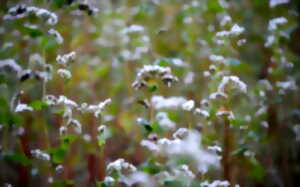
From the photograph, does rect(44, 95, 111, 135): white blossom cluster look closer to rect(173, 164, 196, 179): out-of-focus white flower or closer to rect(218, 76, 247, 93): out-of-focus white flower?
rect(173, 164, 196, 179): out-of-focus white flower

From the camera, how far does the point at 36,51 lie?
8.87 ft

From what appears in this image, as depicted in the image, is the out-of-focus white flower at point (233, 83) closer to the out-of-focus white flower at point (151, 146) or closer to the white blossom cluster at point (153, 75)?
the white blossom cluster at point (153, 75)

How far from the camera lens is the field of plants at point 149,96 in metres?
2.00

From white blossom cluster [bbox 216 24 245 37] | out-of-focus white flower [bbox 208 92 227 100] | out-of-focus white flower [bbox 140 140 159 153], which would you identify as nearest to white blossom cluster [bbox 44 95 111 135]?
out-of-focus white flower [bbox 140 140 159 153]

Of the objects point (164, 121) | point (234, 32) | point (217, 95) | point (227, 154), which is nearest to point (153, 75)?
point (164, 121)

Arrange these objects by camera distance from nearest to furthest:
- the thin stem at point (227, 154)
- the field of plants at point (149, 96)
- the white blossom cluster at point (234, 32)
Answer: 1. the field of plants at point (149, 96)
2. the white blossom cluster at point (234, 32)
3. the thin stem at point (227, 154)

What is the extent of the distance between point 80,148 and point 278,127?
5.10 ft

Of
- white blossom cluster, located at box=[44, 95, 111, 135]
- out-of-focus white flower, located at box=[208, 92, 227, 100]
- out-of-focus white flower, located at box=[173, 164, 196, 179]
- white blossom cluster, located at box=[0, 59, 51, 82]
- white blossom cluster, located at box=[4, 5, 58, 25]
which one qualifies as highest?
white blossom cluster, located at box=[4, 5, 58, 25]

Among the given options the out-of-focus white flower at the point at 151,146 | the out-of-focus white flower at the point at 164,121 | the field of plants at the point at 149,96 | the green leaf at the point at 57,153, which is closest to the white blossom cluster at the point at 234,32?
the field of plants at the point at 149,96

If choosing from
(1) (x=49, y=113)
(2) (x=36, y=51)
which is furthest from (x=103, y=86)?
(2) (x=36, y=51)

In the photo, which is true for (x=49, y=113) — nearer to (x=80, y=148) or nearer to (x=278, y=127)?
(x=80, y=148)

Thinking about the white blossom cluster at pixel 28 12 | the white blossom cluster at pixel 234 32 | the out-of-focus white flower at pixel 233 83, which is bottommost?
the out-of-focus white flower at pixel 233 83

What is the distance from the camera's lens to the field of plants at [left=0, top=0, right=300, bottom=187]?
6.55 ft

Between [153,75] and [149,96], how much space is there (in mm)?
649
